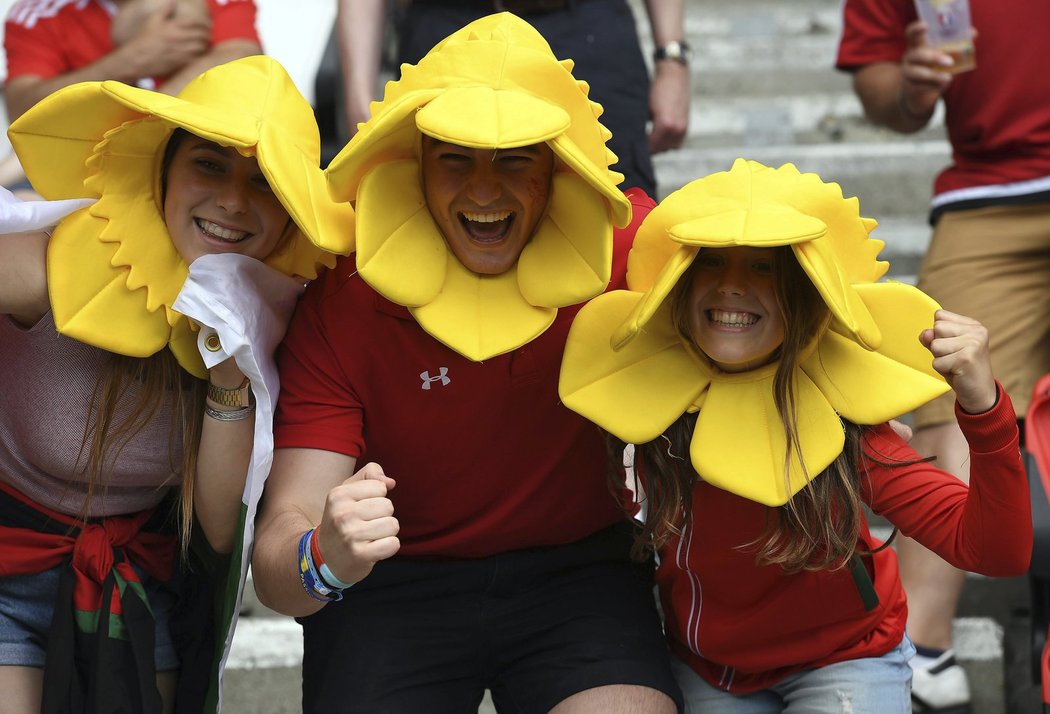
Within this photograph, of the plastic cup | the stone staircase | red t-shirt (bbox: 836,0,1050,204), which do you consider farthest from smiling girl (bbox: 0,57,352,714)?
red t-shirt (bbox: 836,0,1050,204)

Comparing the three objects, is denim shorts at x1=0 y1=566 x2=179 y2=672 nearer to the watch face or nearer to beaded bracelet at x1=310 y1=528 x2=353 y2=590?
beaded bracelet at x1=310 y1=528 x2=353 y2=590

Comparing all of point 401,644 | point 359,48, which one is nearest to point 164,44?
point 359,48

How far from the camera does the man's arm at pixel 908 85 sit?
3.10 m

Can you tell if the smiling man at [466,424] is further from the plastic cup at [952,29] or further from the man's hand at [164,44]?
the man's hand at [164,44]

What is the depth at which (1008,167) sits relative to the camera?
314 cm

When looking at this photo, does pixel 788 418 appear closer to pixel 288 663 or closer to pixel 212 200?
pixel 212 200

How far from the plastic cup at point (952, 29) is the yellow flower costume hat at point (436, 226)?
131 cm

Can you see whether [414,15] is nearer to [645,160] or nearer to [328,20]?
[645,160]

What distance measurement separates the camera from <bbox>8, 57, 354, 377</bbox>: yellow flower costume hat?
2084 millimetres

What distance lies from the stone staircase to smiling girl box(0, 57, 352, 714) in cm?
74

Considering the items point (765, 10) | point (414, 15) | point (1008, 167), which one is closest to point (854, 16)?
point (1008, 167)

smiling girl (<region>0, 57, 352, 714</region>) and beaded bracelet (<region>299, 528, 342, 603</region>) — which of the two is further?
smiling girl (<region>0, 57, 352, 714</region>)

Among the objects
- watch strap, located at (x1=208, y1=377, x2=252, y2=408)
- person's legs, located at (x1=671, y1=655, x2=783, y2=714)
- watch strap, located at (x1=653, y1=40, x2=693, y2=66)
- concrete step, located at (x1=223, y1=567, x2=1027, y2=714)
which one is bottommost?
concrete step, located at (x1=223, y1=567, x2=1027, y2=714)

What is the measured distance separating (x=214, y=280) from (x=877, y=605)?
121cm
